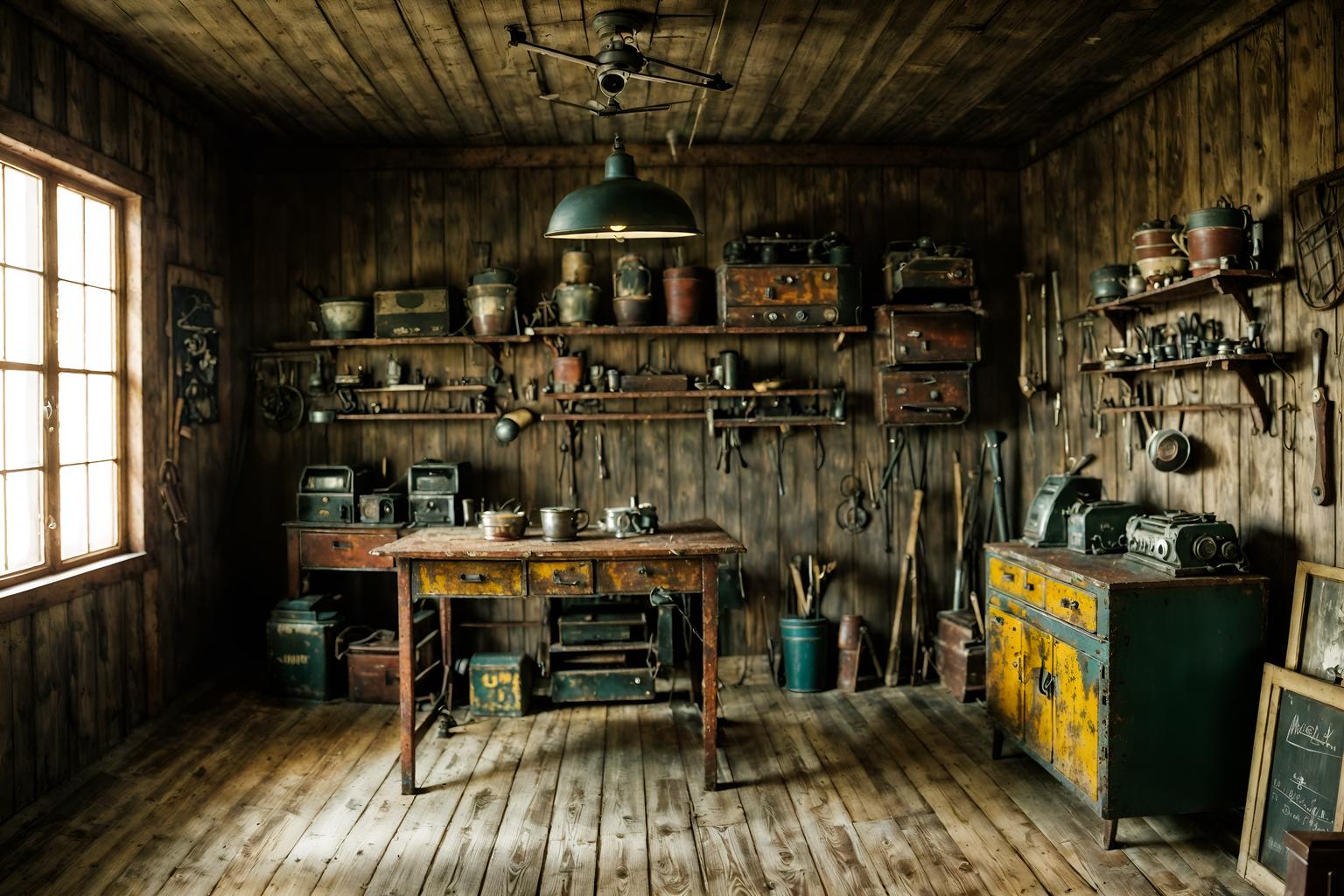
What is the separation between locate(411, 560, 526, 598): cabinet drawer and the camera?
356cm

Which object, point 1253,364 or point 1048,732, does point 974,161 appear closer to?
point 1253,364

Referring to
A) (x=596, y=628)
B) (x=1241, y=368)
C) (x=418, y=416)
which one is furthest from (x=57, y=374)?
(x=1241, y=368)

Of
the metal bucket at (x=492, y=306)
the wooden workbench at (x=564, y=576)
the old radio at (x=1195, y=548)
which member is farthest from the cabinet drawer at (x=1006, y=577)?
the metal bucket at (x=492, y=306)

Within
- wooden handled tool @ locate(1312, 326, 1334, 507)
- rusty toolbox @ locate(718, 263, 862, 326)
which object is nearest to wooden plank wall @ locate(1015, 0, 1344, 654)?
wooden handled tool @ locate(1312, 326, 1334, 507)

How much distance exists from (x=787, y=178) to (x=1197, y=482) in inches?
106

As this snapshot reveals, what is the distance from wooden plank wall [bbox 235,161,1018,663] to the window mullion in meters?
1.48

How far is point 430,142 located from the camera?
4957mm

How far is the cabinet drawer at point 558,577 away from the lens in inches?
141

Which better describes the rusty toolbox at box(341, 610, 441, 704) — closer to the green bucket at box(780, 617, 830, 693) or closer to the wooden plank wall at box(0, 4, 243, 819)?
the wooden plank wall at box(0, 4, 243, 819)

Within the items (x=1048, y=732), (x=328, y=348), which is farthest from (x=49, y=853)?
(x=1048, y=732)

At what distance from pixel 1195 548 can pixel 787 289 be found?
2414 millimetres

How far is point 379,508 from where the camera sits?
183 inches

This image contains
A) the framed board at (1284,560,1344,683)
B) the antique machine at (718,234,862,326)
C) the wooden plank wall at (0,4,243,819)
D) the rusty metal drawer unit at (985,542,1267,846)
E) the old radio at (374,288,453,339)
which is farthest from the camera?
the old radio at (374,288,453,339)

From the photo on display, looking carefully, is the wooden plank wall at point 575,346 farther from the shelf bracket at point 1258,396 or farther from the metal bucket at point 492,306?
the shelf bracket at point 1258,396
